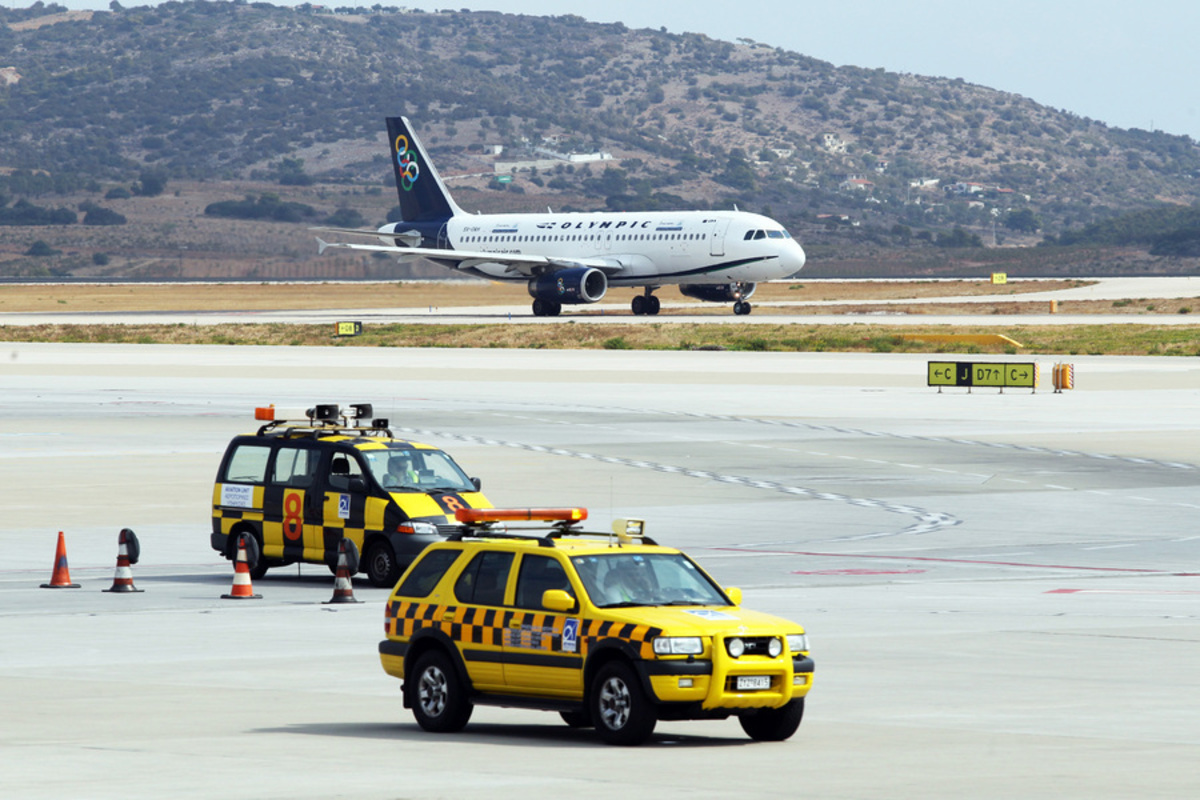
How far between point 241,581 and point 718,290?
75121mm

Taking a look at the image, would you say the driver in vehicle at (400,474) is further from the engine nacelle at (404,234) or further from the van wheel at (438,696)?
the engine nacelle at (404,234)

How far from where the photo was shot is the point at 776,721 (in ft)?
47.1

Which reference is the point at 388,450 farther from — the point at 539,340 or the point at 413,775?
the point at 539,340

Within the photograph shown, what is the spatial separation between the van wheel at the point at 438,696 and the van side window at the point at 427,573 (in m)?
0.64

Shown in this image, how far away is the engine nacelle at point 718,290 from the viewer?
96.8 meters

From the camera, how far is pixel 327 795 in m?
12.0

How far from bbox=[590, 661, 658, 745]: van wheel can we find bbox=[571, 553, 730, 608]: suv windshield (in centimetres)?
65

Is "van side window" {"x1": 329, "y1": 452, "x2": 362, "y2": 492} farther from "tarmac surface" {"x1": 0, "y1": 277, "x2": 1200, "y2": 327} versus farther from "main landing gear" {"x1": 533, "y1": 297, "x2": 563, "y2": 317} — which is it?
"main landing gear" {"x1": 533, "y1": 297, "x2": 563, "y2": 317}

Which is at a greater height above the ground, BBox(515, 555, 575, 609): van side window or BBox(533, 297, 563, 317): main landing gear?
BBox(533, 297, 563, 317): main landing gear

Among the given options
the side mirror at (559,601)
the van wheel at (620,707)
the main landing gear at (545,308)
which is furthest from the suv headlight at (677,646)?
the main landing gear at (545,308)

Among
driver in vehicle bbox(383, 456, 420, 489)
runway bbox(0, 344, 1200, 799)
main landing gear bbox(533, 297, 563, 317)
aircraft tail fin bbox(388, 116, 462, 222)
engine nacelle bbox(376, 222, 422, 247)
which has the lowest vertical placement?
runway bbox(0, 344, 1200, 799)

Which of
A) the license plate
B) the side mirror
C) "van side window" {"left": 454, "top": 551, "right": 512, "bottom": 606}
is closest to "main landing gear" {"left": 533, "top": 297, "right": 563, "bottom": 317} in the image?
"van side window" {"left": 454, "top": 551, "right": 512, "bottom": 606}

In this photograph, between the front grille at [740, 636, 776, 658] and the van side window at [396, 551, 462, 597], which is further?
the van side window at [396, 551, 462, 597]

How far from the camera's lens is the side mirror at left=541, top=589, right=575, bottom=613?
47.1ft
